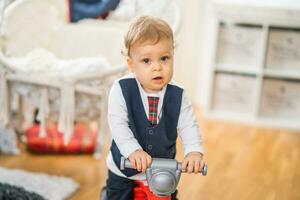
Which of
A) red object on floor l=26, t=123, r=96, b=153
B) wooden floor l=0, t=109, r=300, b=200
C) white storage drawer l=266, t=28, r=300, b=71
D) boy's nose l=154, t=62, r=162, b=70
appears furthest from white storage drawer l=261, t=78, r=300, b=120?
boy's nose l=154, t=62, r=162, b=70

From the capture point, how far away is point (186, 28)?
345 centimetres

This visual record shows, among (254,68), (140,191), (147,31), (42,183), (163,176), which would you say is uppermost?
(147,31)

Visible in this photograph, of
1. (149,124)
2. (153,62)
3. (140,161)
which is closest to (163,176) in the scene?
(140,161)

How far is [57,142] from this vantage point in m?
2.64

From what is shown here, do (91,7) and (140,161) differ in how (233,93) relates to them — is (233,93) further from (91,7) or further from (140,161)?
(140,161)

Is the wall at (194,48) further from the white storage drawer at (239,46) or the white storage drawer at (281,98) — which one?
the white storage drawer at (281,98)

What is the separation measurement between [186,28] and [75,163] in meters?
1.35

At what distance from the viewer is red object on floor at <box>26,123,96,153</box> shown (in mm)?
2617

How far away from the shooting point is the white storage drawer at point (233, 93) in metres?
3.32

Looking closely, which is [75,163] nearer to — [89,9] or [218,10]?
[89,9]

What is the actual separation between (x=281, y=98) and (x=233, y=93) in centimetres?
31

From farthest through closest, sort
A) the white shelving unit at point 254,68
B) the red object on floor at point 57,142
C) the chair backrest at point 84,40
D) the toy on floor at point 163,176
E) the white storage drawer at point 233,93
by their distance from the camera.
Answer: the white storage drawer at point 233,93, the white shelving unit at point 254,68, the red object on floor at point 57,142, the chair backrest at point 84,40, the toy on floor at point 163,176

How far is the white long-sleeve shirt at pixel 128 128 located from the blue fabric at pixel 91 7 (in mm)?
1002

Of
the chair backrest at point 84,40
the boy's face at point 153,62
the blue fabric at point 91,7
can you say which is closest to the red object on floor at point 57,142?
the chair backrest at point 84,40
